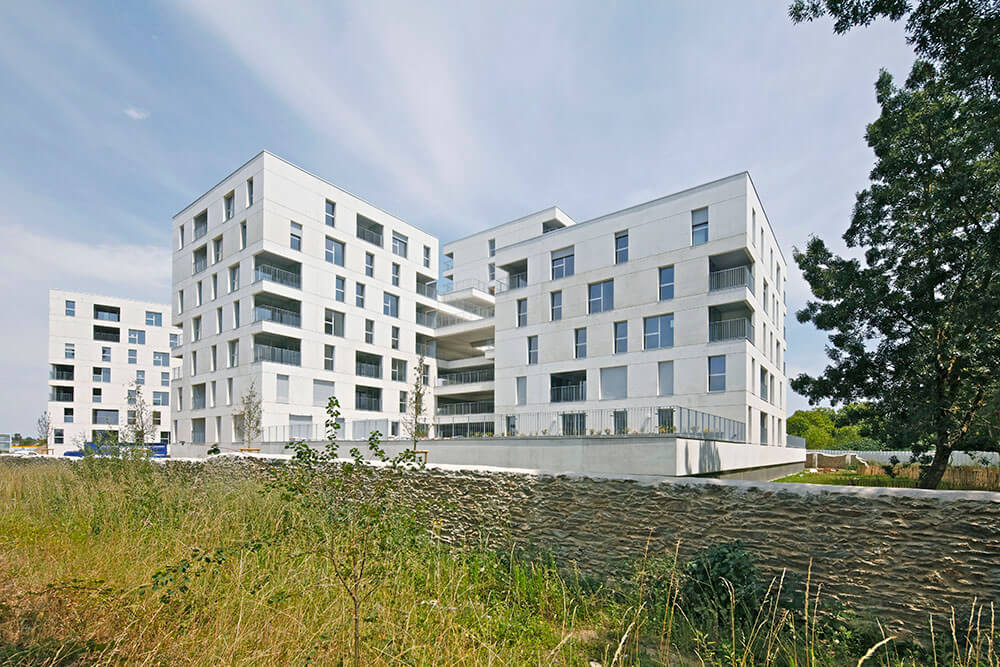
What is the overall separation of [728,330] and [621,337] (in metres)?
5.48

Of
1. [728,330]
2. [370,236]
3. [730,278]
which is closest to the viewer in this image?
[728,330]

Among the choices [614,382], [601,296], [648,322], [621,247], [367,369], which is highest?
[621,247]

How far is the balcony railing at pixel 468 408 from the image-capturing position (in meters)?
40.2

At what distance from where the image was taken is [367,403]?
128ft

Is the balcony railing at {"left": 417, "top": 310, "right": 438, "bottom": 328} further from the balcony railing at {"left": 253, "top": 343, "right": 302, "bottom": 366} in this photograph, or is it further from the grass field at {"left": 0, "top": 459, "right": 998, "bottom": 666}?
the grass field at {"left": 0, "top": 459, "right": 998, "bottom": 666}

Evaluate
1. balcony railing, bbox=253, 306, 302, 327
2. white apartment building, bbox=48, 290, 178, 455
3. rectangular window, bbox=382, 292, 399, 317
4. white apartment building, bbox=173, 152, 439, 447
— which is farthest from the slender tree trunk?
white apartment building, bbox=48, 290, 178, 455

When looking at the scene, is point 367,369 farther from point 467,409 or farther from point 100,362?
point 100,362

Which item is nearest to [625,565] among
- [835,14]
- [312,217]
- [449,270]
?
[835,14]

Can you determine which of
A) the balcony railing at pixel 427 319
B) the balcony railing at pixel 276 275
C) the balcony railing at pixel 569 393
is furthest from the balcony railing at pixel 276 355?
the balcony railing at pixel 569 393

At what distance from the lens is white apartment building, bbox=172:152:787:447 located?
2717 cm

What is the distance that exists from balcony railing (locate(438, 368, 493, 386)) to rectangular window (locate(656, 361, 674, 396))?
1664 cm

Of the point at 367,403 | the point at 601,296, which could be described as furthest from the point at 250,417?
the point at 601,296

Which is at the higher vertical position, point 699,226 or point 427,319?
point 699,226

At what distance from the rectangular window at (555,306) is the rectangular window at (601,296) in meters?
1.88
